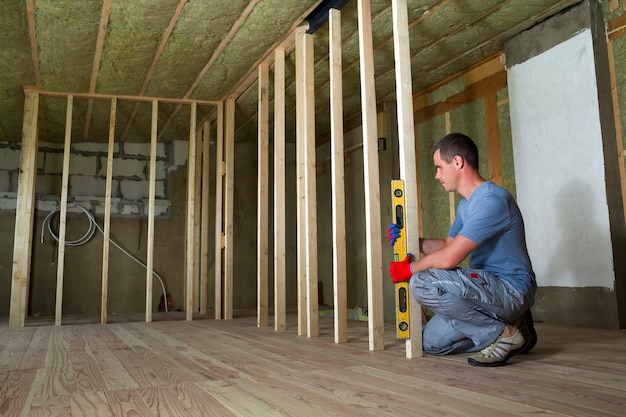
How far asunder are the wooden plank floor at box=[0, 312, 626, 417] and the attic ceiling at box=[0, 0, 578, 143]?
245cm

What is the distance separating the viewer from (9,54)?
450cm

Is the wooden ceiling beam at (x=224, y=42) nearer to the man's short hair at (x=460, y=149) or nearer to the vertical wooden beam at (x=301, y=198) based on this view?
the vertical wooden beam at (x=301, y=198)

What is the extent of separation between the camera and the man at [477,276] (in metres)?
2.30

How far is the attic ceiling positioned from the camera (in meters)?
3.84

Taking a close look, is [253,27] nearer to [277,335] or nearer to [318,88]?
[318,88]

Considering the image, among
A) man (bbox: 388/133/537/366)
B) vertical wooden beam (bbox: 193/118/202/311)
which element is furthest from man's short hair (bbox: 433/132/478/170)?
vertical wooden beam (bbox: 193/118/202/311)

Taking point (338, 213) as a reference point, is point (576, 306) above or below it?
below

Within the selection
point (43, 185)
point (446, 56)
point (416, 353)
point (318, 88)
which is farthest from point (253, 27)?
point (43, 185)

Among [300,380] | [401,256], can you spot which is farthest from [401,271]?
[300,380]

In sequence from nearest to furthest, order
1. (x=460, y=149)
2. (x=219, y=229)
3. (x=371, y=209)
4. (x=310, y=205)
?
(x=460, y=149) < (x=371, y=209) < (x=310, y=205) < (x=219, y=229)

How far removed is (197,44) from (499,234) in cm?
317

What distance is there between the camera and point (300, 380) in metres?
1.99

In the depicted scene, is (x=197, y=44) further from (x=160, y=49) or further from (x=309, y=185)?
(x=309, y=185)

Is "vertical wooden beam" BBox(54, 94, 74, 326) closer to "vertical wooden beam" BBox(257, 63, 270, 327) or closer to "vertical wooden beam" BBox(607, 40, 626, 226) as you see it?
"vertical wooden beam" BBox(257, 63, 270, 327)
